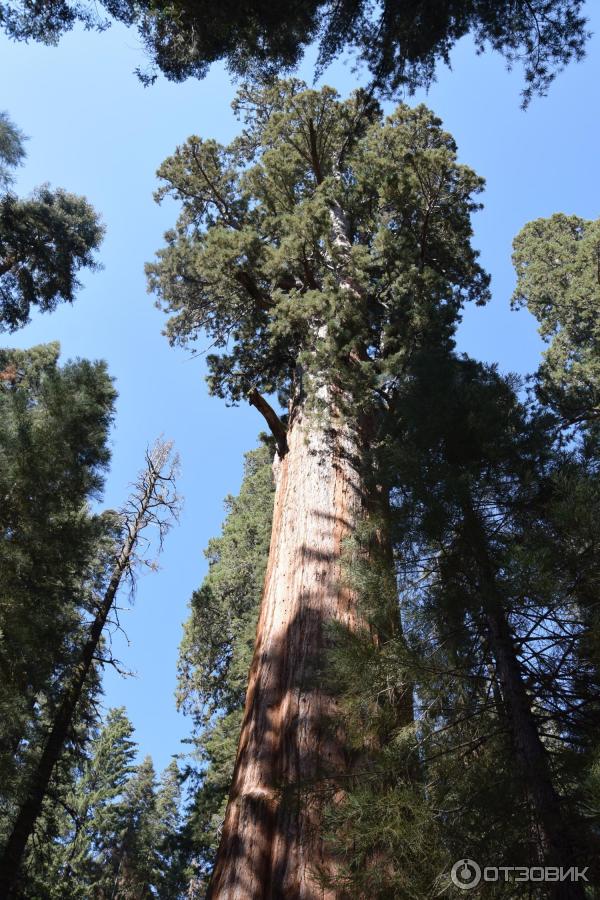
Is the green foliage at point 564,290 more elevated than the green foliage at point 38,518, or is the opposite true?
the green foliage at point 564,290

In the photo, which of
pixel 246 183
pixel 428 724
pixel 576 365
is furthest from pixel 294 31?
pixel 576 365

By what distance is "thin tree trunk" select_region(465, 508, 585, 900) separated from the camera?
239 cm

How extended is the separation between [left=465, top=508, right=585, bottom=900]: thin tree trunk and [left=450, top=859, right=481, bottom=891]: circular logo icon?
310 mm

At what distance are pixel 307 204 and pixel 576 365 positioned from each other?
338 inches

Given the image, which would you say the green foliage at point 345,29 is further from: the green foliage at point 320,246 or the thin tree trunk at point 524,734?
the thin tree trunk at point 524,734

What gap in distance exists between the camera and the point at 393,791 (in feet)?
9.29

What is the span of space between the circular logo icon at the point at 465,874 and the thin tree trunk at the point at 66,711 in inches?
173

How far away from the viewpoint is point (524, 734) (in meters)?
2.77

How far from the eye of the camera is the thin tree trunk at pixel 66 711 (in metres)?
6.67

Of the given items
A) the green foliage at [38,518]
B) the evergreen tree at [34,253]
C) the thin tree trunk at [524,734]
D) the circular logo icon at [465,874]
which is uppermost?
the evergreen tree at [34,253]

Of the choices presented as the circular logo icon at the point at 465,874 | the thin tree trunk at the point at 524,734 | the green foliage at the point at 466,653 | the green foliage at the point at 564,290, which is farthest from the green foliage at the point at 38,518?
the green foliage at the point at 564,290

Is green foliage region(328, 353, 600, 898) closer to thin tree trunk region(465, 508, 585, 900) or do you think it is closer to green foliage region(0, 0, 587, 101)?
thin tree trunk region(465, 508, 585, 900)

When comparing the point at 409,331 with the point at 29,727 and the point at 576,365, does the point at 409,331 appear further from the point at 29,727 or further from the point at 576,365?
the point at 576,365

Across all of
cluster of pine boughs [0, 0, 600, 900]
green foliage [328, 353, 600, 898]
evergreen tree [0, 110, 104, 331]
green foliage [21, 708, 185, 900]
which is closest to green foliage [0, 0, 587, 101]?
cluster of pine boughs [0, 0, 600, 900]
